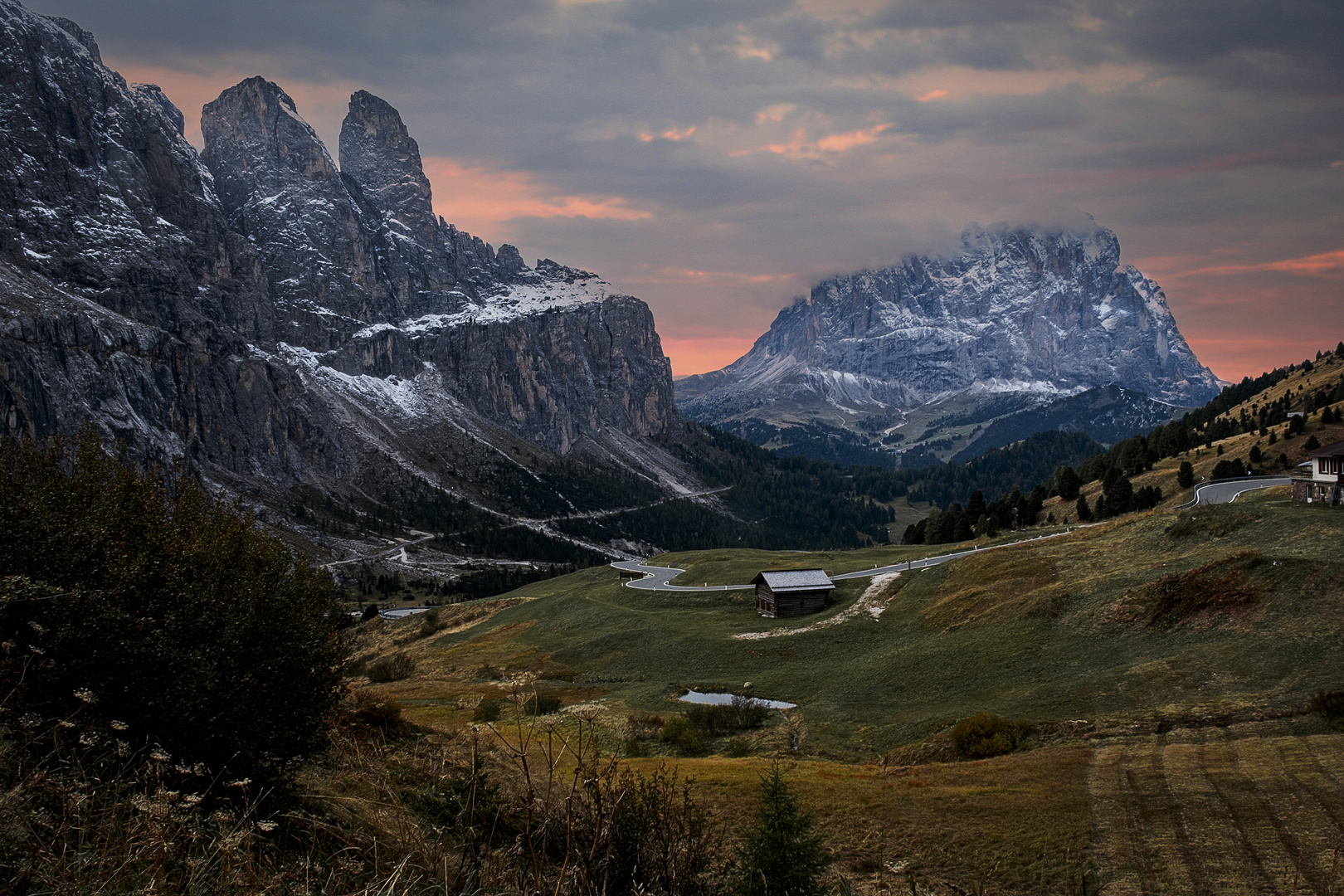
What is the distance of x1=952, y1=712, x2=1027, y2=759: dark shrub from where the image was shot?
27719mm

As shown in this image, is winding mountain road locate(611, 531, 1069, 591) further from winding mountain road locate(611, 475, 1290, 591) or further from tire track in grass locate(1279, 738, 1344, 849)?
tire track in grass locate(1279, 738, 1344, 849)

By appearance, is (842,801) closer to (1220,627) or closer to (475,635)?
(1220,627)

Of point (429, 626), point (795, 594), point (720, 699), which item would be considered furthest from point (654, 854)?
point (429, 626)

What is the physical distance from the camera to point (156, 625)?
57.6 feet

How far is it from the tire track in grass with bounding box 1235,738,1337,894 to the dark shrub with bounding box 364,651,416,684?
60055mm

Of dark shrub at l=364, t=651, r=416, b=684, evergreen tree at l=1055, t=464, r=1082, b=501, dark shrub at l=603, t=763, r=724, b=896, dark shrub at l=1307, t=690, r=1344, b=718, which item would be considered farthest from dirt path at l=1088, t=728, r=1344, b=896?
evergreen tree at l=1055, t=464, r=1082, b=501

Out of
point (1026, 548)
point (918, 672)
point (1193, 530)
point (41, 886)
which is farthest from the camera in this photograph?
point (1026, 548)

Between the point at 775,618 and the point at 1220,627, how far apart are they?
112ft

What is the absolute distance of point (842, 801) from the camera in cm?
2383

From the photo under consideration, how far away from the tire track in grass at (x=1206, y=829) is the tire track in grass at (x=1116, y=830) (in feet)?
3.51

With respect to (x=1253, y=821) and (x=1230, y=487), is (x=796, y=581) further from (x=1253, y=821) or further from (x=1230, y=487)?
(x=1230, y=487)

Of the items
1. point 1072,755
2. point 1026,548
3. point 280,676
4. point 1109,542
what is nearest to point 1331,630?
point 1072,755

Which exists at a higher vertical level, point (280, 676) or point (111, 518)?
point (111, 518)

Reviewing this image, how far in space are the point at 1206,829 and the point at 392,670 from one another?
2450 inches
